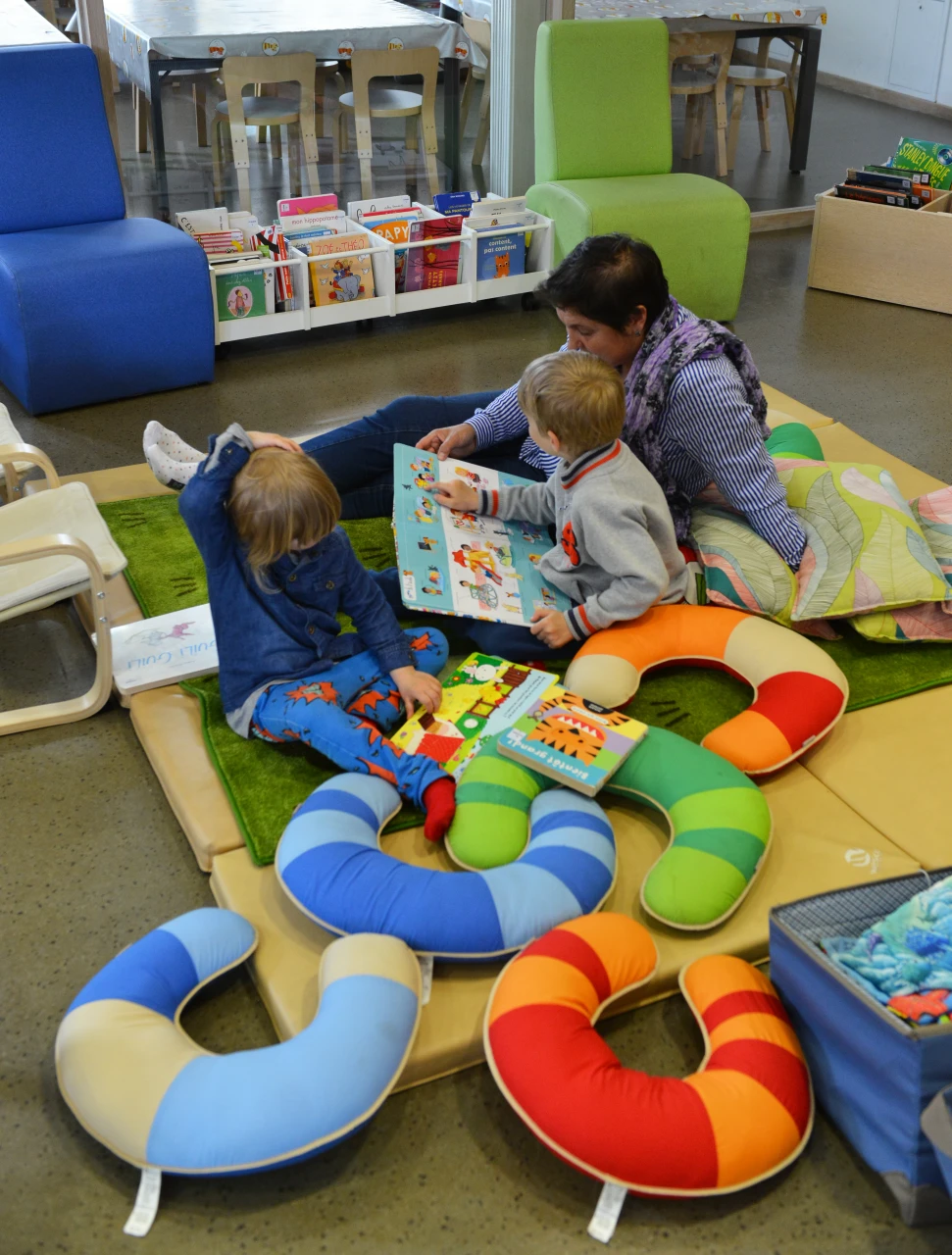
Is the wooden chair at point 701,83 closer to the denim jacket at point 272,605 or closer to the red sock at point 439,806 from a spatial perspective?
the denim jacket at point 272,605

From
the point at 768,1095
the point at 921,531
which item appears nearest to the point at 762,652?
the point at 921,531

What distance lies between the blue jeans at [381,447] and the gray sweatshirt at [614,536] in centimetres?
48

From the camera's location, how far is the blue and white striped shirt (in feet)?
7.73

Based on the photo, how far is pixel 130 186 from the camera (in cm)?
438

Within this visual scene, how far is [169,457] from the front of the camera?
9.52 ft

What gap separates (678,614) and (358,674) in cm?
66

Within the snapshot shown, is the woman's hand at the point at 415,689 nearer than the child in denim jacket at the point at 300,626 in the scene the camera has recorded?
No

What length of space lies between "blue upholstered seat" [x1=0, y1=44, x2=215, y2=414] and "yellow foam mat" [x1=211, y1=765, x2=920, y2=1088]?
7.10 ft

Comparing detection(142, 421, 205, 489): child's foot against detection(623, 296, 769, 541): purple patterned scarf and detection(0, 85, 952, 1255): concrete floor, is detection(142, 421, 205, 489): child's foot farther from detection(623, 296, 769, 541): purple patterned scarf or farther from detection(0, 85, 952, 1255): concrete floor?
detection(623, 296, 769, 541): purple patterned scarf

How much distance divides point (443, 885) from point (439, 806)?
0.22 metres

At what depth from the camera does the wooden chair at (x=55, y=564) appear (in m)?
2.17

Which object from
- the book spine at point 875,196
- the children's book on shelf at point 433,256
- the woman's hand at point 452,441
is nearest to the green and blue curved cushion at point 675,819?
the woman's hand at point 452,441

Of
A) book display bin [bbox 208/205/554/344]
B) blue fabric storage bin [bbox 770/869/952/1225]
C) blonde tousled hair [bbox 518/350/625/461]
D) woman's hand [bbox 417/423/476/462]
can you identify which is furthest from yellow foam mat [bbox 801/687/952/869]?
book display bin [bbox 208/205/554/344]

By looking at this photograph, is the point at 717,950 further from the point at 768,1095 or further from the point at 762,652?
the point at 762,652
